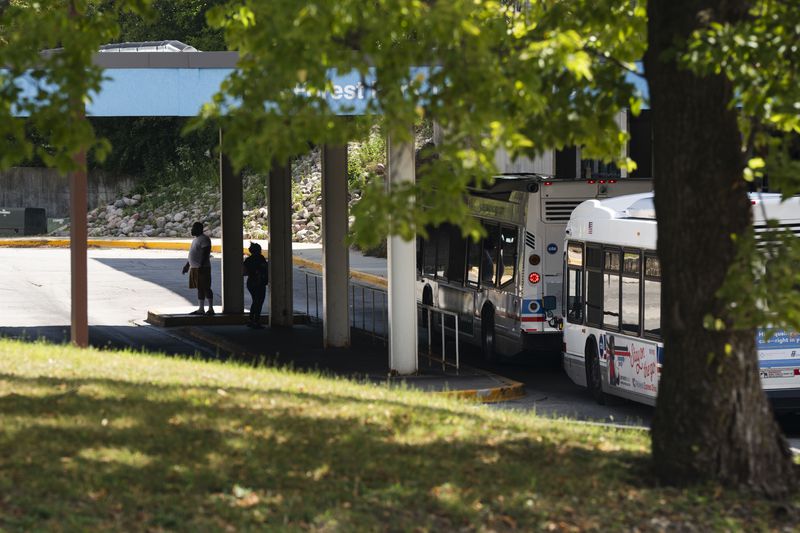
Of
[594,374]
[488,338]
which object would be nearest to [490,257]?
[488,338]

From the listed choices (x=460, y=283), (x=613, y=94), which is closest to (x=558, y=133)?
(x=613, y=94)

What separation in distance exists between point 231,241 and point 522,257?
1012 cm

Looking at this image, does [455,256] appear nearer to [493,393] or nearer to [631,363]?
[493,393]

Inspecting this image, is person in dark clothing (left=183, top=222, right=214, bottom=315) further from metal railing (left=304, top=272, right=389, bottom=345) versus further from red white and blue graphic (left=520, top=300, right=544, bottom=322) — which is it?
red white and blue graphic (left=520, top=300, right=544, bottom=322)

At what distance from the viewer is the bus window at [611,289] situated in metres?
17.7

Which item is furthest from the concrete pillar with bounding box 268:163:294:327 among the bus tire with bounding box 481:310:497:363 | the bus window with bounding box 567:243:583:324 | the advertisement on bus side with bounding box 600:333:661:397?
the advertisement on bus side with bounding box 600:333:661:397

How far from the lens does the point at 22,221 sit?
175 feet

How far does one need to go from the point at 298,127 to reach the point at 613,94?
2933mm

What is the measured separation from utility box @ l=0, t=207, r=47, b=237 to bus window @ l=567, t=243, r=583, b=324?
1479 inches

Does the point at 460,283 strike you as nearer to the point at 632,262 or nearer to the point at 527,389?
the point at 527,389

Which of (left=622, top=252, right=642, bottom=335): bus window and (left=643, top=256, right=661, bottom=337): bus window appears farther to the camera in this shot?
(left=622, top=252, right=642, bottom=335): bus window

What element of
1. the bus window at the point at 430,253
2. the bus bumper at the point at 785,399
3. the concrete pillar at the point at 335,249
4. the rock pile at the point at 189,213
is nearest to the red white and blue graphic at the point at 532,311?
the concrete pillar at the point at 335,249

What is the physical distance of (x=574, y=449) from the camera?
34.4 feet

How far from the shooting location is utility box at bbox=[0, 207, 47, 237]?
5325 centimetres
